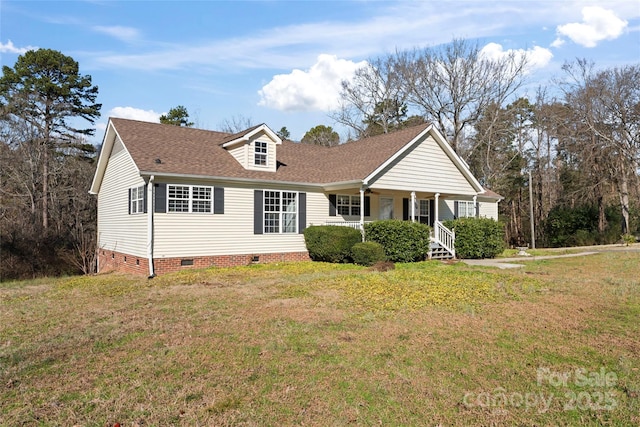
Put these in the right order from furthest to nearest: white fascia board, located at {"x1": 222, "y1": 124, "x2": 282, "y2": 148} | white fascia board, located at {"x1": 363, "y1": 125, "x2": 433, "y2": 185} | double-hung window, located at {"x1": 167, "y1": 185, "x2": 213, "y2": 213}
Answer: white fascia board, located at {"x1": 222, "y1": 124, "x2": 282, "y2": 148} → white fascia board, located at {"x1": 363, "y1": 125, "x2": 433, "y2": 185} → double-hung window, located at {"x1": 167, "y1": 185, "x2": 213, "y2": 213}

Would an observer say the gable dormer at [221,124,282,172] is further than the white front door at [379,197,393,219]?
No

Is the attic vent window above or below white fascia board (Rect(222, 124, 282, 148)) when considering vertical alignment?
below

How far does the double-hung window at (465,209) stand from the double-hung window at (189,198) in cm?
1456

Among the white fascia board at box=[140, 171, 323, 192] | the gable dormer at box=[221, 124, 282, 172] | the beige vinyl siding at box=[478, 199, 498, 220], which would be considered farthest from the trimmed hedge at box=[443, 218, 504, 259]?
the gable dormer at box=[221, 124, 282, 172]

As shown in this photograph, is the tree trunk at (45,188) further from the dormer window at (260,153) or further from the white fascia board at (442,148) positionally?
the white fascia board at (442,148)

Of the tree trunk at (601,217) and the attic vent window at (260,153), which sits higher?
the attic vent window at (260,153)

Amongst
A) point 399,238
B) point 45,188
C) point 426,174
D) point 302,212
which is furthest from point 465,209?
point 45,188

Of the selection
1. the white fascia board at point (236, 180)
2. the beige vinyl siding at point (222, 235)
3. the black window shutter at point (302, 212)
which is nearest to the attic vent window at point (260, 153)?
the white fascia board at point (236, 180)

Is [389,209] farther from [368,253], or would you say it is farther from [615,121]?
[615,121]

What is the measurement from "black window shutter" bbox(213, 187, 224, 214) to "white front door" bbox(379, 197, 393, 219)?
7607 mm

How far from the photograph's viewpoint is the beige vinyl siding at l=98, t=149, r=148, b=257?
1439cm

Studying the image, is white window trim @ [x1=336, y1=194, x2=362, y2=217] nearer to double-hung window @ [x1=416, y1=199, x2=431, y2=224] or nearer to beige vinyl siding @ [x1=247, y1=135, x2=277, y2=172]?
beige vinyl siding @ [x1=247, y1=135, x2=277, y2=172]

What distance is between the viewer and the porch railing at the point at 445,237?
17.2m

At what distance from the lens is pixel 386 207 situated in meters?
19.1
